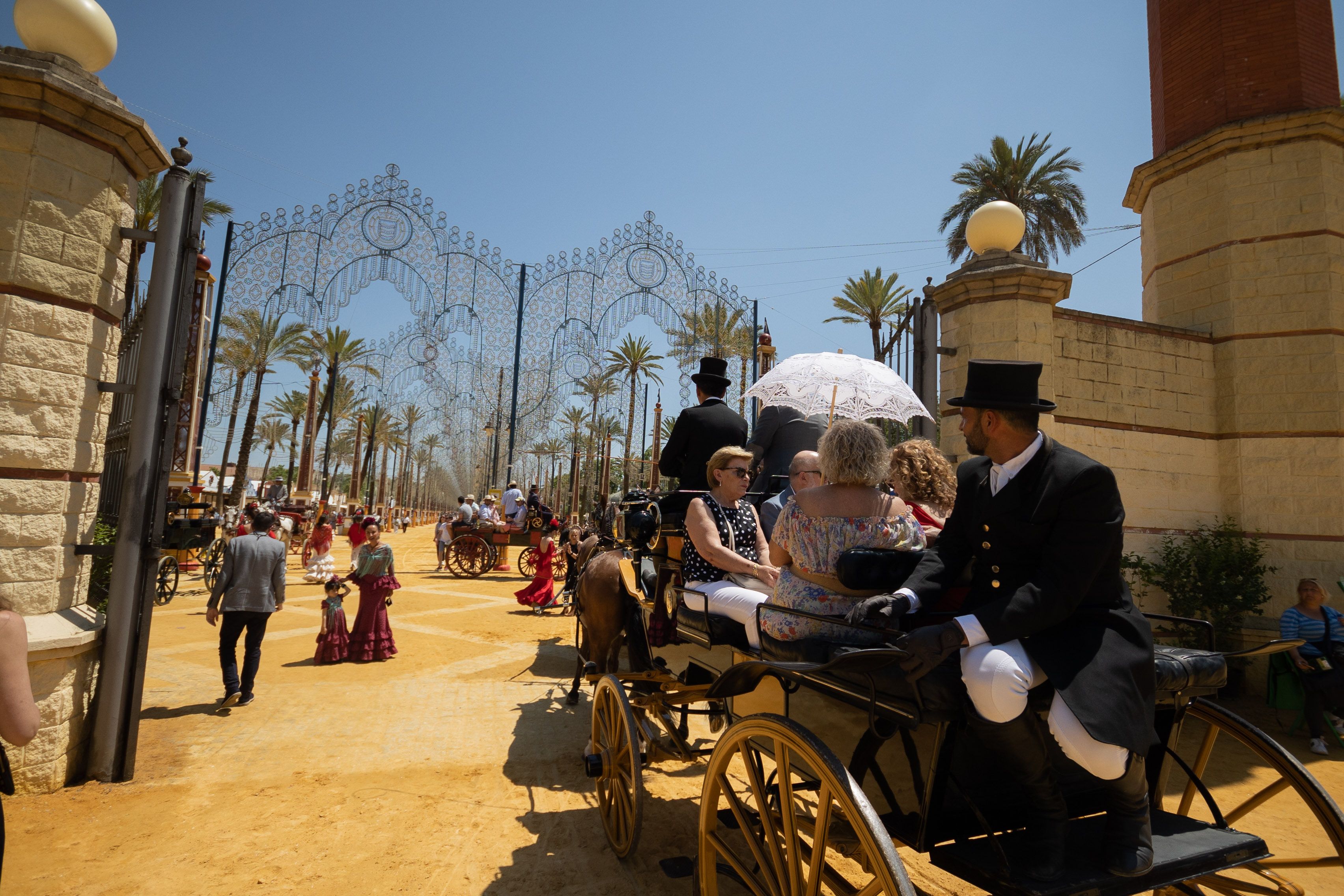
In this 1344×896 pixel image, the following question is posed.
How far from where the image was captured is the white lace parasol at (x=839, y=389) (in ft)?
17.4

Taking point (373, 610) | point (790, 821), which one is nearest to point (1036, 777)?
point (790, 821)

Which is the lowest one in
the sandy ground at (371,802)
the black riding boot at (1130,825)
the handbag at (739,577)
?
the sandy ground at (371,802)

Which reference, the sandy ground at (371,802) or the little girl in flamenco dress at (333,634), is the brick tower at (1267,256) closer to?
the sandy ground at (371,802)

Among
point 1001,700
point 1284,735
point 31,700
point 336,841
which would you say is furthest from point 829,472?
point 1284,735

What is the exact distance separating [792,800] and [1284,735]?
711cm

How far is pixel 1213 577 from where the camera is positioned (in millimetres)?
7062

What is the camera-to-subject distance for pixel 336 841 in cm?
369

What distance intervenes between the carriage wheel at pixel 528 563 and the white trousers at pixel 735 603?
12485mm

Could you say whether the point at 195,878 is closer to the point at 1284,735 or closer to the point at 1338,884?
the point at 1338,884

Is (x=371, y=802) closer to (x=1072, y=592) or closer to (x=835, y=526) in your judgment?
(x=835, y=526)

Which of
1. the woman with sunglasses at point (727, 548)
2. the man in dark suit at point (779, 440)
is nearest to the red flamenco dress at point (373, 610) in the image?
the man in dark suit at point (779, 440)

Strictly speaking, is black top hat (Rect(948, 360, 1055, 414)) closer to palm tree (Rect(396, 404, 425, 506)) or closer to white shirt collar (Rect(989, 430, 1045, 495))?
white shirt collar (Rect(989, 430, 1045, 495))

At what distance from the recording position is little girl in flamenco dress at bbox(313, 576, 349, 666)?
7.82 meters

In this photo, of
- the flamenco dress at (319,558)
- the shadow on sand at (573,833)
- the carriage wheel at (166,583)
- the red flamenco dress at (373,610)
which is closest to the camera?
the shadow on sand at (573,833)
